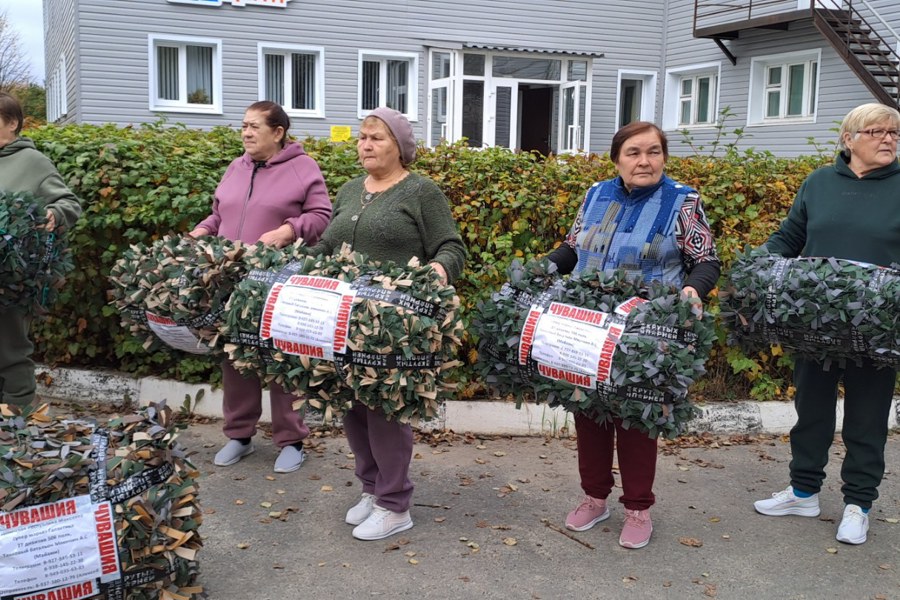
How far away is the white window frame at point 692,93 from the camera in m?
20.0

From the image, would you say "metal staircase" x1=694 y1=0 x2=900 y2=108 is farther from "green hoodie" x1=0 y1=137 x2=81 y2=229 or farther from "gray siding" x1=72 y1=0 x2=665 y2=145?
"green hoodie" x1=0 y1=137 x2=81 y2=229

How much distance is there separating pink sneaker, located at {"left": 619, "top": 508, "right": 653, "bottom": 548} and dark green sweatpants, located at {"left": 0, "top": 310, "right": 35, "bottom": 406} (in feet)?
11.8

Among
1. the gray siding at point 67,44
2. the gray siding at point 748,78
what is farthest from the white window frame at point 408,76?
the gray siding at point 748,78

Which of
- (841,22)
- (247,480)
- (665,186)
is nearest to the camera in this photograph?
(665,186)

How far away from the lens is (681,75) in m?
21.2

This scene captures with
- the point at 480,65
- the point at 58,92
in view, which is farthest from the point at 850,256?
the point at 58,92

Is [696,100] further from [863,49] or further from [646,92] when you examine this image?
[863,49]

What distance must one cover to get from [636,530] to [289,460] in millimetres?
2109

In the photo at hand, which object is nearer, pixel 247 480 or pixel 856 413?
pixel 856 413

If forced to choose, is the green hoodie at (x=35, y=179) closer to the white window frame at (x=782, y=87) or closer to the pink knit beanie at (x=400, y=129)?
the pink knit beanie at (x=400, y=129)

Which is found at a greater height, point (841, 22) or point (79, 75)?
point (841, 22)

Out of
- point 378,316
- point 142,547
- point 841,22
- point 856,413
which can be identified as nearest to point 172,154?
point 378,316

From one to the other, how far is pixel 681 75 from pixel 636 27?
1.60m

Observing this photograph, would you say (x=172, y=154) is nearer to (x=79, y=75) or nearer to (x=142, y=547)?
(x=142, y=547)
